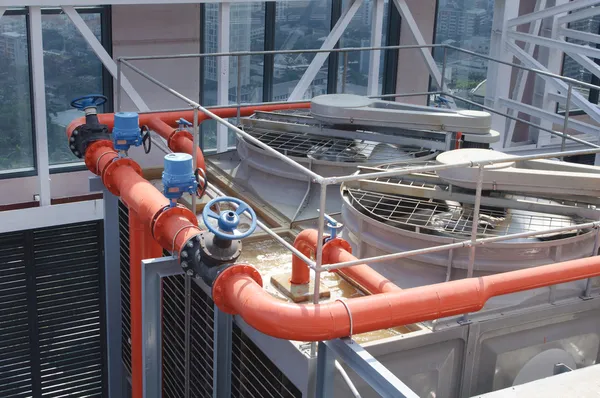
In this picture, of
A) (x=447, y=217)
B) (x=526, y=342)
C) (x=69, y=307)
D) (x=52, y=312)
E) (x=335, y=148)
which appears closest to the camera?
(x=526, y=342)

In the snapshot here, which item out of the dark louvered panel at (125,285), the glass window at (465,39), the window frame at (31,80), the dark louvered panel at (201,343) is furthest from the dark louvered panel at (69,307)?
the glass window at (465,39)

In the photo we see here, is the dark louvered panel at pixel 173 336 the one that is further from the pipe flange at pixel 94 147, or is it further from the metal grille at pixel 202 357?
the pipe flange at pixel 94 147

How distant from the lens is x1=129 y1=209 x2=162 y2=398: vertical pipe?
27.1ft

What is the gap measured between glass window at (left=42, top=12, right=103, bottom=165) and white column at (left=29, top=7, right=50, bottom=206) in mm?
1526

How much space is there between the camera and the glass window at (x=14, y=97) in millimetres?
11844

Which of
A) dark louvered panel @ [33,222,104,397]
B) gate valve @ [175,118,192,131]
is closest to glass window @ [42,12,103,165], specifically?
dark louvered panel @ [33,222,104,397]

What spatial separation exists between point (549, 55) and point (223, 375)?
32.2 feet

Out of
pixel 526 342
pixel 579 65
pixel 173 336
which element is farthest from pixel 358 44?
pixel 526 342

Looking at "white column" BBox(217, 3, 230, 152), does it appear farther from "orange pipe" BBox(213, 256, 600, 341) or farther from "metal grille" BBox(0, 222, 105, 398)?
"orange pipe" BBox(213, 256, 600, 341)

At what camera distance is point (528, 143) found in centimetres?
1603

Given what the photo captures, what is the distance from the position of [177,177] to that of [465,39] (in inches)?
407

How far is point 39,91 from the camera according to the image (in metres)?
10.6

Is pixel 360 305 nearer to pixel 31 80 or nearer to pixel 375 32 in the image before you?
pixel 31 80

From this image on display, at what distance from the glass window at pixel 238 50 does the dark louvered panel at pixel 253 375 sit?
6.64 m
